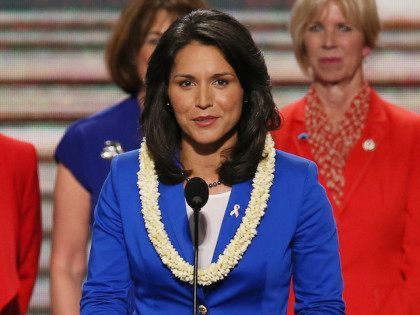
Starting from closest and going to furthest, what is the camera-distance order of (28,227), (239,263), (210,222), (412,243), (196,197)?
(196,197) → (239,263) → (210,222) → (412,243) → (28,227)

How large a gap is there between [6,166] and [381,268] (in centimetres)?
123

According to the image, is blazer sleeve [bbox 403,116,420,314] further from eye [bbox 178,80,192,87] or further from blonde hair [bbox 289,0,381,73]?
eye [bbox 178,80,192,87]

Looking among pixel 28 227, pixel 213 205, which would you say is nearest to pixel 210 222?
pixel 213 205

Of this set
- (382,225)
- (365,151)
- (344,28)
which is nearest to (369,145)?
(365,151)

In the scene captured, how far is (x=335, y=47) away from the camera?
407 centimetres

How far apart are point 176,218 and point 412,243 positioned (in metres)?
1.16

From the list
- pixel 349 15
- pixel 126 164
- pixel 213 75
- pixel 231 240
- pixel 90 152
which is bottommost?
pixel 90 152

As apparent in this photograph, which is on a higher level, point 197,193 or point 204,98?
point 204,98

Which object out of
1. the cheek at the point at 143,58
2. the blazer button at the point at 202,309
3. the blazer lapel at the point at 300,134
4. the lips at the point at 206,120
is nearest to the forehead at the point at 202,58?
the lips at the point at 206,120

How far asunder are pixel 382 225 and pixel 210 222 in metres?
1.04

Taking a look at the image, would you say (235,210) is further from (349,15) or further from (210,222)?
(349,15)

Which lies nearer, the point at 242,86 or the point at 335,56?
the point at 242,86

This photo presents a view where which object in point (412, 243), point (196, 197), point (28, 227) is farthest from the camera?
point (28, 227)

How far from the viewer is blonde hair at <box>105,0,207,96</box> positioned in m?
4.06
